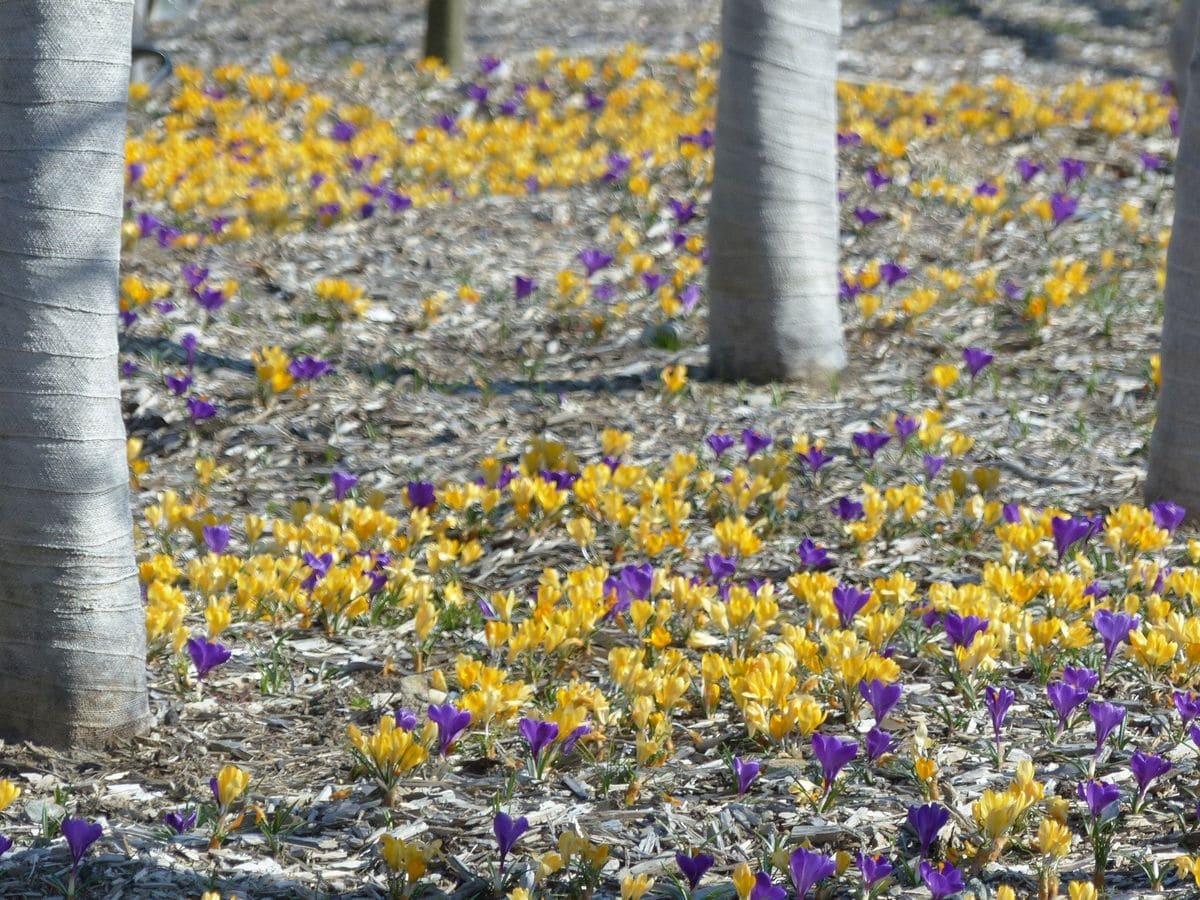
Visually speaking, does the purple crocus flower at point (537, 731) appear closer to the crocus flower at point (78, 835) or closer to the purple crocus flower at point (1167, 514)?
the crocus flower at point (78, 835)

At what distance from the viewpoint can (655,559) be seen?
4230 millimetres

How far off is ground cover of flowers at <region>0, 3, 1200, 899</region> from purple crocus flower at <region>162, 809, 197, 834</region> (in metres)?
0.01

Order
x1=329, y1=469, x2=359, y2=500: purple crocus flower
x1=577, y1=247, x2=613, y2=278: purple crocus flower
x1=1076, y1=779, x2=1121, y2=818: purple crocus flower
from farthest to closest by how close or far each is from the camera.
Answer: x1=577, y1=247, x2=613, y2=278: purple crocus flower → x1=329, y1=469, x2=359, y2=500: purple crocus flower → x1=1076, y1=779, x2=1121, y2=818: purple crocus flower

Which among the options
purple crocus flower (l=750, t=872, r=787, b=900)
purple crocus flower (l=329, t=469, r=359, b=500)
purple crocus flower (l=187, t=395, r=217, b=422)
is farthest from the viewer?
purple crocus flower (l=187, t=395, r=217, b=422)

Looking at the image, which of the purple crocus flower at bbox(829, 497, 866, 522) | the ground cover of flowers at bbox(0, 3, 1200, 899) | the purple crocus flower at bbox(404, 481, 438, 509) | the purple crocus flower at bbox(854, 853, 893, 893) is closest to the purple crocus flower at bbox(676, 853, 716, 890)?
the ground cover of flowers at bbox(0, 3, 1200, 899)

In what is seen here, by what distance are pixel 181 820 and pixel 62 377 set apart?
930mm

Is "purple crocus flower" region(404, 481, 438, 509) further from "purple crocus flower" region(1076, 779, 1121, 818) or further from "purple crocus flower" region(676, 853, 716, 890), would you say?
"purple crocus flower" region(1076, 779, 1121, 818)

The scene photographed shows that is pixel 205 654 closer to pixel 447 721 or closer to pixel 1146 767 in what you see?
pixel 447 721

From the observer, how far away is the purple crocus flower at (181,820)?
2.60m

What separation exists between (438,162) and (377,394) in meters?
3.34

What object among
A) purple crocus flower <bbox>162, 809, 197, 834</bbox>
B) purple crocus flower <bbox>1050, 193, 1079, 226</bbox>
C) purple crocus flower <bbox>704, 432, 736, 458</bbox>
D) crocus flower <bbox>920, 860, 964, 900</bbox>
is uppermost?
Result: purple crocus flower <bbox>1050, 193, 1079, 226</bbox>

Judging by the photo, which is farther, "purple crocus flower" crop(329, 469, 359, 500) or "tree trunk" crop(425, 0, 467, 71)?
"tree trunk" crop(425, 0, 467, 71)

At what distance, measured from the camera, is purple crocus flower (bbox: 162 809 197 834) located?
102 inches

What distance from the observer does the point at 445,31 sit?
10969 millimetres
